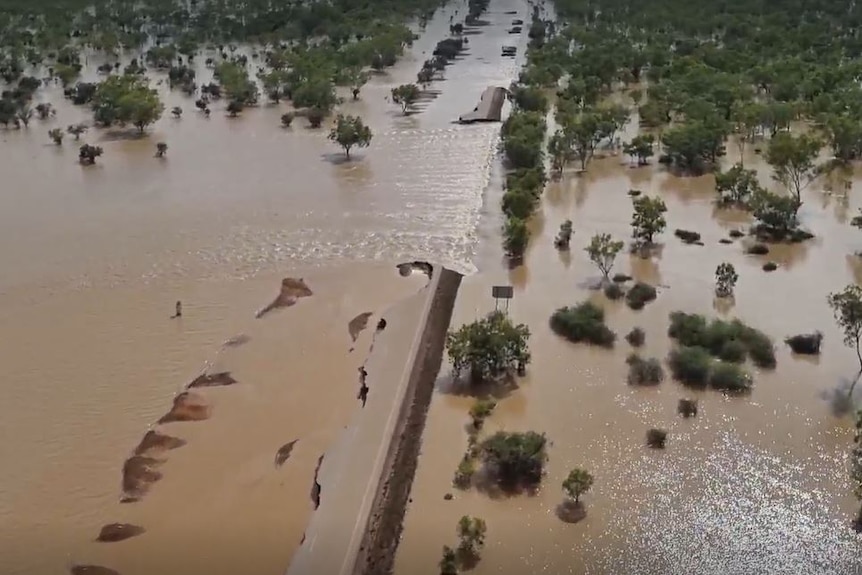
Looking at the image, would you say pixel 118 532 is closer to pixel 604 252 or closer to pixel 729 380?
pixel 729 380

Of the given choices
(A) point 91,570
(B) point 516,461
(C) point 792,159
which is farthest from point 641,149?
(A) point 91,570

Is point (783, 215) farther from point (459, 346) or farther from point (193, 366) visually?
point (193, 366)

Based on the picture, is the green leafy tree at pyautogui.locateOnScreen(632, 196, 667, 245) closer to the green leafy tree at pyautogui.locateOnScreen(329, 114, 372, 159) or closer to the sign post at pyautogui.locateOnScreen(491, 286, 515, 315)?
the sign post at pyautogui.locateOnScreen(491, 286, 515, 315)

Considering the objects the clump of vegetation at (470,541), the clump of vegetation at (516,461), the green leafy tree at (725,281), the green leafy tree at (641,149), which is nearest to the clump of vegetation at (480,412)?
the clump of vegetation at (516,461)

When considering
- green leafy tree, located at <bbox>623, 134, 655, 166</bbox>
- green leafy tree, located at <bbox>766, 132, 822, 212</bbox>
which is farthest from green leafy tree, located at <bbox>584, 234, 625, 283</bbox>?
green leafy tree, located at <bbox>623, 134, 655, 166</bbox>

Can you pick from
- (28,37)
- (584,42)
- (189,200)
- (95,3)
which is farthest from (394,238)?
(95,3)

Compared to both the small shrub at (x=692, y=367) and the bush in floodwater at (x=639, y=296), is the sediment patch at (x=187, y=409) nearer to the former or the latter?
the small shrub at (x=692, y=367)
